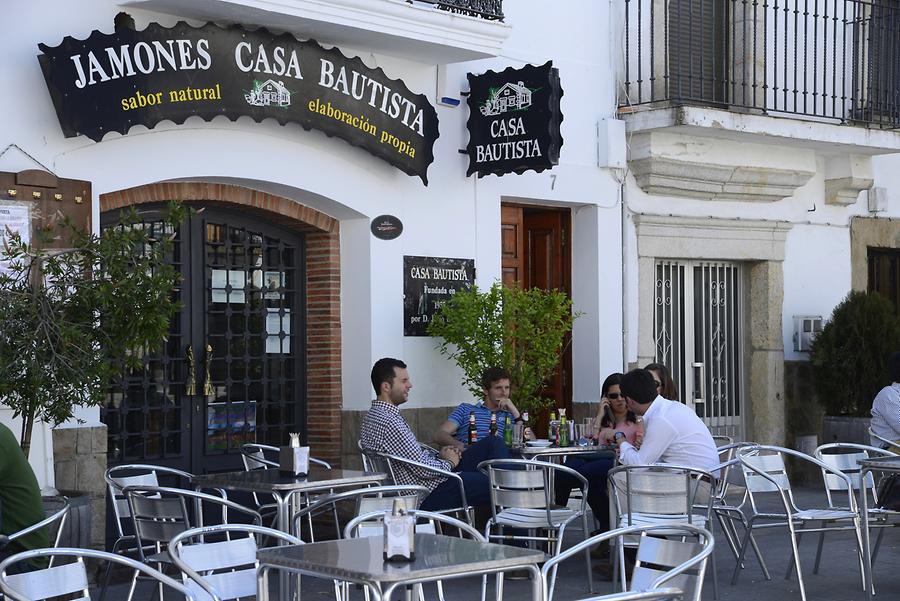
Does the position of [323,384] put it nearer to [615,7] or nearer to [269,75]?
[269,75]

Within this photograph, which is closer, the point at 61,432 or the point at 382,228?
the point at 61,432

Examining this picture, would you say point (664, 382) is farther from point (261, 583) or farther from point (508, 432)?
point (261, 583)

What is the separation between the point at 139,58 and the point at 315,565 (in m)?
5.18

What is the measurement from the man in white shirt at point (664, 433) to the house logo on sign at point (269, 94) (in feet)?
11.0

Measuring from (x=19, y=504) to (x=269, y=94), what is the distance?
455 centimetres

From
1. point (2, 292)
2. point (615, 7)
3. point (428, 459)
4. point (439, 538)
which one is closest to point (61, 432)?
Answer: point (2, 292)

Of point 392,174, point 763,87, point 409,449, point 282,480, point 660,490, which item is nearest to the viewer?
point 282,480

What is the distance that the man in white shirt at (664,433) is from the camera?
26.4 ft

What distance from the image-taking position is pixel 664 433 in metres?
8.02

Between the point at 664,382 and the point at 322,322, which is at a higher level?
the point at 322,322

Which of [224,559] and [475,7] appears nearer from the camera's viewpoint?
[224,559]

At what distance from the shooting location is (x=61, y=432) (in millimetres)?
8734

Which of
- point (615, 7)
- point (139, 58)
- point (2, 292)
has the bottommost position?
point (2, 292)

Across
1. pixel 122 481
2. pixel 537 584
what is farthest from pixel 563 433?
pixel 537 584
